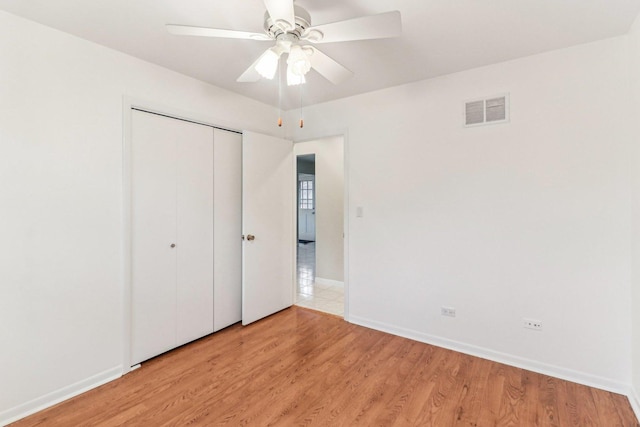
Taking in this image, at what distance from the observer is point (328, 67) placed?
1809 mm

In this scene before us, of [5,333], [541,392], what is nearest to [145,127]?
[5,333]

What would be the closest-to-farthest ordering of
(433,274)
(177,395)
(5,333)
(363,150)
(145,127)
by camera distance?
(5,333)
(177,395)
(145,127)
(433,274)
(363,150)

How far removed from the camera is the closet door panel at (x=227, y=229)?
3.02 meters

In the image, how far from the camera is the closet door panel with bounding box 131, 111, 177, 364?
2.39 metres

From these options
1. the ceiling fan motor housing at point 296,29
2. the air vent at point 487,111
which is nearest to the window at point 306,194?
the air vent at point 487,111

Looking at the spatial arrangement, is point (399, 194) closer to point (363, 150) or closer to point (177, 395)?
point (363, 150)

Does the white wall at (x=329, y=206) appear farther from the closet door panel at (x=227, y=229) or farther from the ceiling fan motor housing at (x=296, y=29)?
the ceiling fan motor housing at (x=296, y=29)

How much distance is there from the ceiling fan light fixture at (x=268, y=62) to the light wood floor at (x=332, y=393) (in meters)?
2.02

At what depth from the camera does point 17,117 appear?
1.83 m

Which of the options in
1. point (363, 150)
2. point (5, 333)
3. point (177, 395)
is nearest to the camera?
point (5, 333)

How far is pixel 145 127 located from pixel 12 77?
2.53 feet

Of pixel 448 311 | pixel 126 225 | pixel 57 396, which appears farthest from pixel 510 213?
pixel 57 396

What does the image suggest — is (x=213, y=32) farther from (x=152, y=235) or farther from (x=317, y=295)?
(x=317, y=295)

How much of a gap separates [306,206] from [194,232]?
6.77 metres
